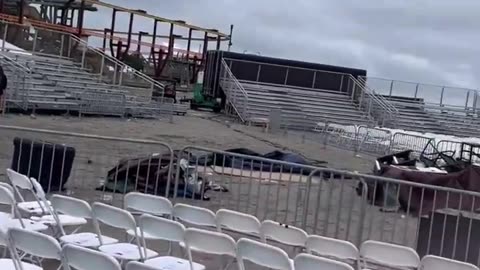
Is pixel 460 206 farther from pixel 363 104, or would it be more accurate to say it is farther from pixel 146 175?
pixel 363 104

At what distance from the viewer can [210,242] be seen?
5199mm

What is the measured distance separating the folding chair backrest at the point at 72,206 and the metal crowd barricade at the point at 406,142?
1972 cm

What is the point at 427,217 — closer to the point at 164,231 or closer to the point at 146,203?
the point at 146,203

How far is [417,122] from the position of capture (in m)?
38.5

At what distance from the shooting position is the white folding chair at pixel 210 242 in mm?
5135

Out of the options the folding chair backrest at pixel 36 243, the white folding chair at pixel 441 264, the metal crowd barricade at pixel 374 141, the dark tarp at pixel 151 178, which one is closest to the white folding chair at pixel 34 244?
the folding chair backrest at pixel 36 243

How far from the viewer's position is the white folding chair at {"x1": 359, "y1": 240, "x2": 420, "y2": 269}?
555cm

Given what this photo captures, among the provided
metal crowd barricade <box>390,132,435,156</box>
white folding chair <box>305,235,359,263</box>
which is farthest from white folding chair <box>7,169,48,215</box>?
metal crowd barricade <box>390,132,435,156</box>

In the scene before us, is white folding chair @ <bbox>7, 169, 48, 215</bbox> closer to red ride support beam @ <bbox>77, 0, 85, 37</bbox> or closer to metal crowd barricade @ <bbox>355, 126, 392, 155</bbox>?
metal crowd barricade @ <bbox>355, 126, 392, 155</bbox>

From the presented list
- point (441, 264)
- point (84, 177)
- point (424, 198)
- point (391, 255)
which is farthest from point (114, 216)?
point (84, 177)

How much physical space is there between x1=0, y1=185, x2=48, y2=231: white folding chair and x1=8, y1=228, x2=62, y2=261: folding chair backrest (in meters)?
1.48

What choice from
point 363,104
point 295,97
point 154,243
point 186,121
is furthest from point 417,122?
point 154,243

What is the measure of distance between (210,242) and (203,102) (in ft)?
116

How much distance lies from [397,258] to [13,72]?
22.4 m
